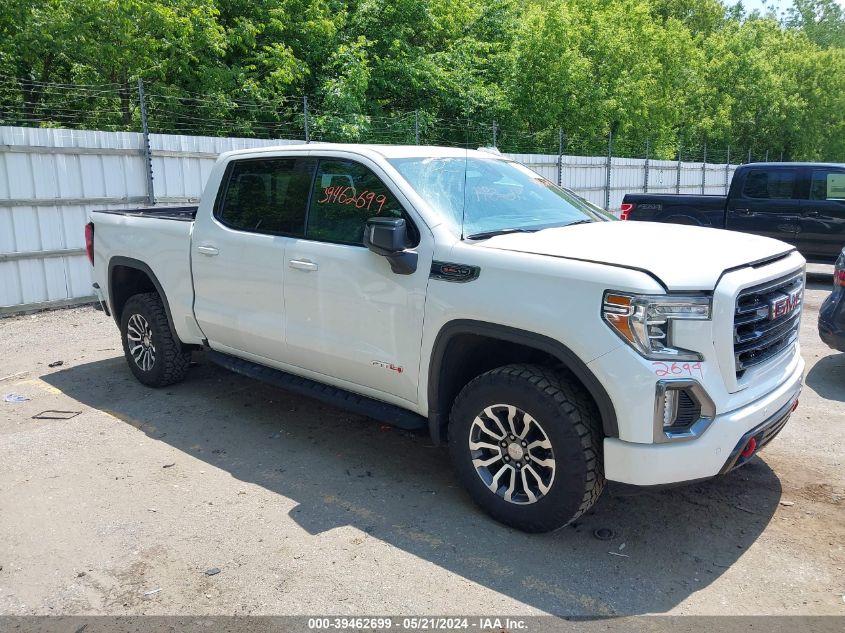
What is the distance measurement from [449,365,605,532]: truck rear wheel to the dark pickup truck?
9.13m

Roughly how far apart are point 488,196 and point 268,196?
1.61 meters

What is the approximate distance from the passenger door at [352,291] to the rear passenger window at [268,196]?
143 mm

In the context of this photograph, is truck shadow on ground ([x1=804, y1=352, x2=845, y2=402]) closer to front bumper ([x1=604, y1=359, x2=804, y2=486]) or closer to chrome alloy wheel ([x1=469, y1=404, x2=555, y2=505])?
front bumper ([x1=604, y1=359, x2=804, y2=486])

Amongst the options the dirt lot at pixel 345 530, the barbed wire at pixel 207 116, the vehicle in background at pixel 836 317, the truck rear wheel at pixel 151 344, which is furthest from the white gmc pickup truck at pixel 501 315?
the barbed wire at pixel 207 116

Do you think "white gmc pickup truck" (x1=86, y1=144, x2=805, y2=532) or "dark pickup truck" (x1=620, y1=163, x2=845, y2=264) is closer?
"white gmc pickup truck" (x1=86, y1=144, x2=805, y2=532)

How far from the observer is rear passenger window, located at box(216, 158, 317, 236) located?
4770 millimetres

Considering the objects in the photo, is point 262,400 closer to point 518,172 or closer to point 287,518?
point 287,518

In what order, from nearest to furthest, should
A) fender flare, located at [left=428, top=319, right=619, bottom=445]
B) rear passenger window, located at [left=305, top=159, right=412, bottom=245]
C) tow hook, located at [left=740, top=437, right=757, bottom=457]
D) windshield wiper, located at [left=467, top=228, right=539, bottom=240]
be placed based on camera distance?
1. fender flare, located at [left=428, top=319, right=619, bottom=445]
2. tow hook, located at [left=740, top=437, right=757, bottom=457]
3. windshield wiper, located at [left=467, top=228, right=539, bottom=240]
4. rear passenger window, located at [left=305, top=159, right=412, bottom=245]

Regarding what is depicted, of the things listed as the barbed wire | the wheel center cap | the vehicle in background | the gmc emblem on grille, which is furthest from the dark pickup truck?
the wheel center cap

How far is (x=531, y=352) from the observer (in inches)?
151

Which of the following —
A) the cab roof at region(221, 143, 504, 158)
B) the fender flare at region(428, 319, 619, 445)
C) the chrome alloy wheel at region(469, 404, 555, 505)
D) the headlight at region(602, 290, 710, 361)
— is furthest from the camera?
the cab roof at region(221, 143, 504, 158)

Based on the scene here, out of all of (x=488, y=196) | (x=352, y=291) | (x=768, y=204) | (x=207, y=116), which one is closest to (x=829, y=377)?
(x=488, y=196)

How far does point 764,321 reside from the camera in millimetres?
3590

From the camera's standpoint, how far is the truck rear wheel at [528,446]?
134 inches
